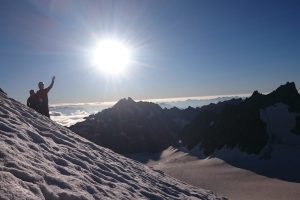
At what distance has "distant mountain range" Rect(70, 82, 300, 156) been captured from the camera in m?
34.4

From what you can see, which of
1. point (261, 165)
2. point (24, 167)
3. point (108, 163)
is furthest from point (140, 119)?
point (24, 167)

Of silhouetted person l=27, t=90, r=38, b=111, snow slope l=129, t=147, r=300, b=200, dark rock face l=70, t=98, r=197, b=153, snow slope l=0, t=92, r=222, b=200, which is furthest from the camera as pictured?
dark rock face l=70, t=98, r=197, b=153

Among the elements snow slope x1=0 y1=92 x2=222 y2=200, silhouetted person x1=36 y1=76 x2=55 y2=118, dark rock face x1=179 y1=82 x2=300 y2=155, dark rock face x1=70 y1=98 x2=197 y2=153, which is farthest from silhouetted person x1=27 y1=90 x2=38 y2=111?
dark rock face x1=70 y1=98 x2=197 y2=153

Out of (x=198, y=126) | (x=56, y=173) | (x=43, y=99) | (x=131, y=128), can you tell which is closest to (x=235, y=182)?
(x=43, y=99)

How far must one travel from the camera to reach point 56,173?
9.24m

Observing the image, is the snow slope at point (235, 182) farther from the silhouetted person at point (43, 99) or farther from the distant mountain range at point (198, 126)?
the silhouetted person at point (43, 99)

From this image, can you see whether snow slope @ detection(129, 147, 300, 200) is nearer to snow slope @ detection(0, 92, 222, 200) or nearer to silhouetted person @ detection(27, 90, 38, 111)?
snow slope @ detection(0, 92, 222, 200)

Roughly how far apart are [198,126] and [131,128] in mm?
35333

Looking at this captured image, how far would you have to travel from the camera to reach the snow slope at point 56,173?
7699 mm

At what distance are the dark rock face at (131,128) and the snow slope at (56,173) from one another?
5965 centimetres

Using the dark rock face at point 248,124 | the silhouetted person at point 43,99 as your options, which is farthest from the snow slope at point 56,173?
the dark rock face at point 248,124

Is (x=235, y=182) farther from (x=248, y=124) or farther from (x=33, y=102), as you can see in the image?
(x=33, y=102)

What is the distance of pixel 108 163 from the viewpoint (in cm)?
1407

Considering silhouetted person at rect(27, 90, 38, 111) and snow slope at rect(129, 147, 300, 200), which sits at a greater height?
silhouetted person at rect(27, 90, 38, 111)
